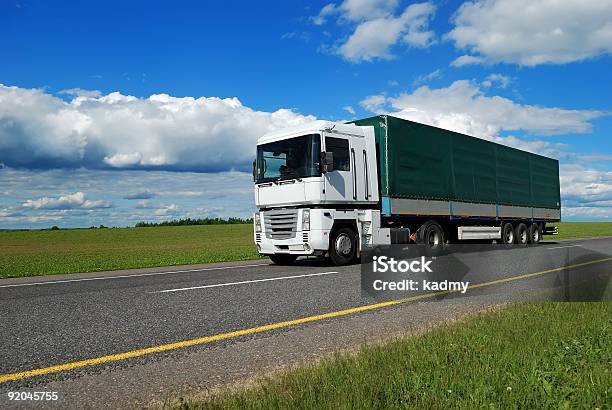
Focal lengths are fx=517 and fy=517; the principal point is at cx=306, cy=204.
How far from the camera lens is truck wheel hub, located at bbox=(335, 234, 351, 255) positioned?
12709 mm

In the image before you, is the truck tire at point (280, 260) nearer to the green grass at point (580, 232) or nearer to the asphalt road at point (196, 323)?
the asphalt road at point (196, 323)

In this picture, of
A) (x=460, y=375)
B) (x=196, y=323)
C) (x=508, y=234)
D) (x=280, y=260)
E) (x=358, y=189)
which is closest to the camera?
(x=460, y=375)

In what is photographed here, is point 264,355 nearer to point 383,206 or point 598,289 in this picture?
point 598,289

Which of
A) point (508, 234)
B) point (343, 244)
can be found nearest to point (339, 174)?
point (343, 244)

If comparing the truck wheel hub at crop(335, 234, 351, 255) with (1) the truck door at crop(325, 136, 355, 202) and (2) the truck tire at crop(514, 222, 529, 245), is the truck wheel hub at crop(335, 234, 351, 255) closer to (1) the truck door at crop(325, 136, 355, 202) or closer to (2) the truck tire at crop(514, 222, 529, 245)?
(1) the truck door at crop(325, 136, 355, 202)

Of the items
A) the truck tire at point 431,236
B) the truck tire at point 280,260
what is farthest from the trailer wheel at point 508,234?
the truck tire at point 280,260

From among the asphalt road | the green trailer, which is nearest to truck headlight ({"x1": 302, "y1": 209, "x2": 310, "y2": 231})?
the asphalt road

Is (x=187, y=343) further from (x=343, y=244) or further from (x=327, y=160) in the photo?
(x=343, y=244)

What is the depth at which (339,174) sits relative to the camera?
1269 centimetres

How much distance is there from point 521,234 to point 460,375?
765 inches

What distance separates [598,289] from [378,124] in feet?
24.4

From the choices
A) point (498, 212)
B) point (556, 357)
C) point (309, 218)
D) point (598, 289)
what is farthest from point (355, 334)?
point (498, 212)

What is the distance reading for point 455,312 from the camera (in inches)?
258

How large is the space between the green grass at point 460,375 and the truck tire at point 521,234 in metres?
16.8
